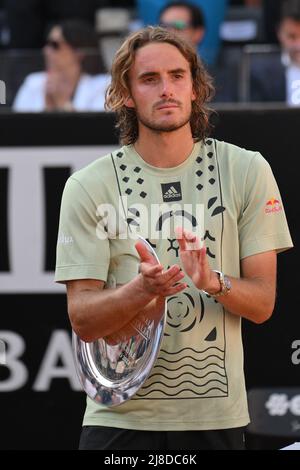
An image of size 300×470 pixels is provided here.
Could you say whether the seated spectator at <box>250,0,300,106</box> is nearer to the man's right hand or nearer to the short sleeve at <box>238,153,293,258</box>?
the short sleeve at <box>238,153,293,258</box>

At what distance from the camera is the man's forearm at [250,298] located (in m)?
3.65

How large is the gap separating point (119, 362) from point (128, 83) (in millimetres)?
978

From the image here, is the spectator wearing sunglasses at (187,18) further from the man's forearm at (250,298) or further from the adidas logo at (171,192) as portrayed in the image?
the man's forearm at (250,298)

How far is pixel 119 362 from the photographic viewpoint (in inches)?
153

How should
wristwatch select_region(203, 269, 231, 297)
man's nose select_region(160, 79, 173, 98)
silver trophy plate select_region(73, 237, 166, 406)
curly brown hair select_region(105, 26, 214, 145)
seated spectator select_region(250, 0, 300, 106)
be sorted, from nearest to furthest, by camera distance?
wristwatch select_region(203, 269, 231, 297), silver trophy plate select_region(73, 237, 166, 406), man's nose select_region(160, 79, 173, 98), curly brown hair select_region(105, 26, 214, 145), seated spectator select_region(250, 0, 300, 106)

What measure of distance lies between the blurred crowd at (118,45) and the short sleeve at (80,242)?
81 centimetres

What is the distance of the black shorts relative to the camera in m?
3.77

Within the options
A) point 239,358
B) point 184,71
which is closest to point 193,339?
point 239,358

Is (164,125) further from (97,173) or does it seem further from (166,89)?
(97,173)

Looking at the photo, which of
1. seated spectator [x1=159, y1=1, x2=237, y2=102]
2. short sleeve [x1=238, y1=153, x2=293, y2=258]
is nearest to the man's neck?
short sleeve [x1=238, y1=153, x2=293, y2=258]

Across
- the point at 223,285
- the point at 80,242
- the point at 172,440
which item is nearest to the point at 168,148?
the point at 80,242

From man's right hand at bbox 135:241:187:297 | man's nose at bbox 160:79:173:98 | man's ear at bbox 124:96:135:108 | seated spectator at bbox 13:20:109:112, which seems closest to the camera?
man's right hand at bbox 135:241:187:297

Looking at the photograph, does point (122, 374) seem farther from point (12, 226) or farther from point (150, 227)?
point (12, 226)

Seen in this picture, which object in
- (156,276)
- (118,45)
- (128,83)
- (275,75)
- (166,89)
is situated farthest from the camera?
(118,45)
